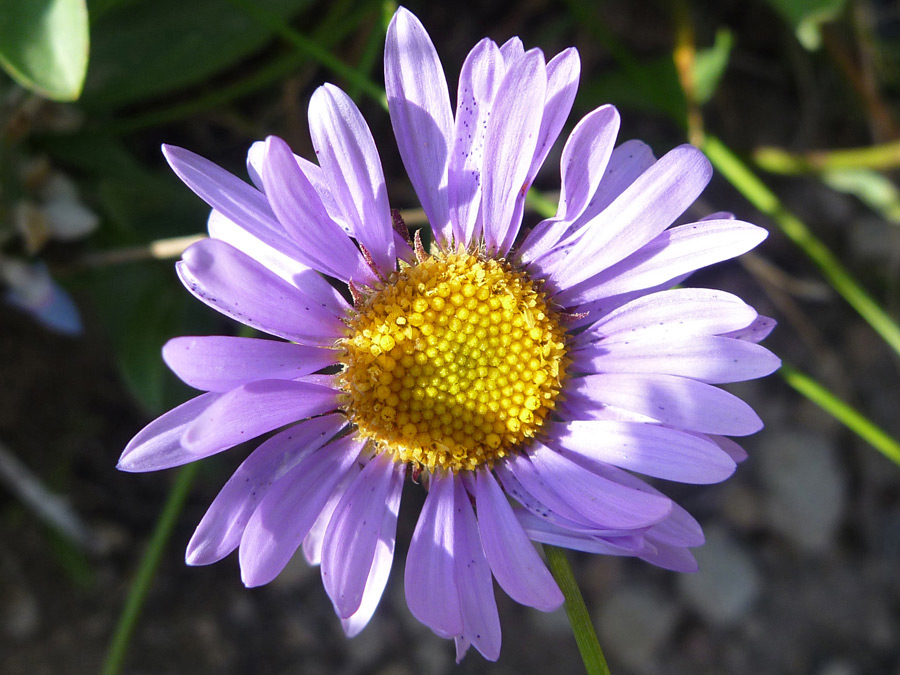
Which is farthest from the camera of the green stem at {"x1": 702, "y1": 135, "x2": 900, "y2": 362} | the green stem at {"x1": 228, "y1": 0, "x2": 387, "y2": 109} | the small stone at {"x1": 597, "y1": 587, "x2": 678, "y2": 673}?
the small stone at {"x1": 597, "y1": 587, "x2": 678, "y2": 673}

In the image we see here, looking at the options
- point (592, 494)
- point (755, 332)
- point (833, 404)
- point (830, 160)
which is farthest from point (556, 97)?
point (830, 160)

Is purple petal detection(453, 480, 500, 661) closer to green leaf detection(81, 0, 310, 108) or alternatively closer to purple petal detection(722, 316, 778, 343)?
purple petal detection(722, 316, 778, 343)

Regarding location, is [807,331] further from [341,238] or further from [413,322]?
[341,238]

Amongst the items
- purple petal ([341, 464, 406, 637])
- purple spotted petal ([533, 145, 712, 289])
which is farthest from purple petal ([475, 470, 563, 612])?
purple spotted petal ([533, 145, 712, 289])

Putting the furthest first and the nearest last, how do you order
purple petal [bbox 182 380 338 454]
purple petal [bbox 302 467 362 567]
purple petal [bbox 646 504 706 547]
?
purple petal [bbox 302 467 362 567] → purple petal [bbox 646 504 706 547] → purple petal [bbox 182 380 338 454]

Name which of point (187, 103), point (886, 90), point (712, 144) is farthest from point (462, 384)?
point (886, 90)

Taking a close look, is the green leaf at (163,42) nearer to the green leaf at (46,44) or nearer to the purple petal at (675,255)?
the green leaf at (46,44)
